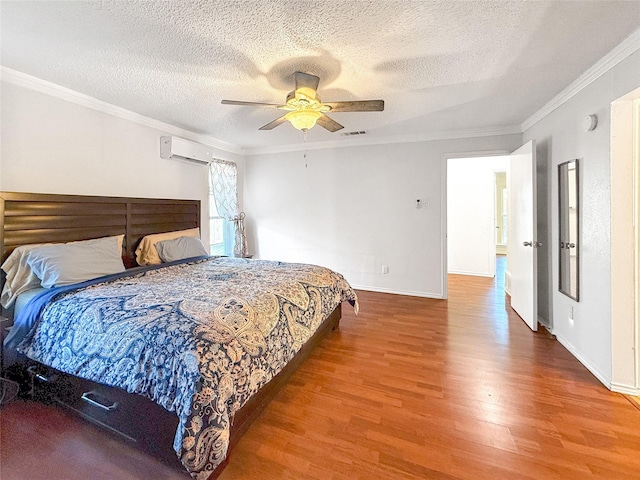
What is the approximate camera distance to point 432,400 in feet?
6.37

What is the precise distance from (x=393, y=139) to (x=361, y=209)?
1.18m

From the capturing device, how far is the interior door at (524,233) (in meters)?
3.05

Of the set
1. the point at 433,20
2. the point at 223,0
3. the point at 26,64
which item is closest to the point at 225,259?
the point at 26,64

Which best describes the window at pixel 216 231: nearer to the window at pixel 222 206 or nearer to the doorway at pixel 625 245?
the window at pixel 222 206

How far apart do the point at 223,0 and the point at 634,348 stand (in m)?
3.46

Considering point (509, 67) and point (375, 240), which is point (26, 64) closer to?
point (509, 67)

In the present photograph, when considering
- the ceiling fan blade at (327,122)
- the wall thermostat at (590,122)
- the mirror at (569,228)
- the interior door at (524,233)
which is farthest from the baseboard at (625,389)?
the ceiling fan blade at (327,122)

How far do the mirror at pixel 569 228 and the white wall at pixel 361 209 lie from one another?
4.46 ft

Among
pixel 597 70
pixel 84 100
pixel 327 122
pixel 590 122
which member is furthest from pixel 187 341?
pixel 597 70

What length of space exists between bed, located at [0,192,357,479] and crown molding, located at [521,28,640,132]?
2763 millimetres

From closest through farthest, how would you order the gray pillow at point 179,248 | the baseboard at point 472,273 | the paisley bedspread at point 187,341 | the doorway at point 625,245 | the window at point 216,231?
the paisley bedspread at point 187,341 < the doorway at point 625,245 < the gray pillow at point 179,248 < the window at point 216,231 < the baseboard at point 472,273

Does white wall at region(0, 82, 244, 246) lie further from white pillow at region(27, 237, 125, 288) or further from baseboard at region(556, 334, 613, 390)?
baseboard at region(556, 334, 613, 390)

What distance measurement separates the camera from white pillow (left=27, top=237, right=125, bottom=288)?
7.00ft

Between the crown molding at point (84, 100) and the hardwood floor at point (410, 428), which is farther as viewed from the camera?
the crown molding at point (84, 100)
